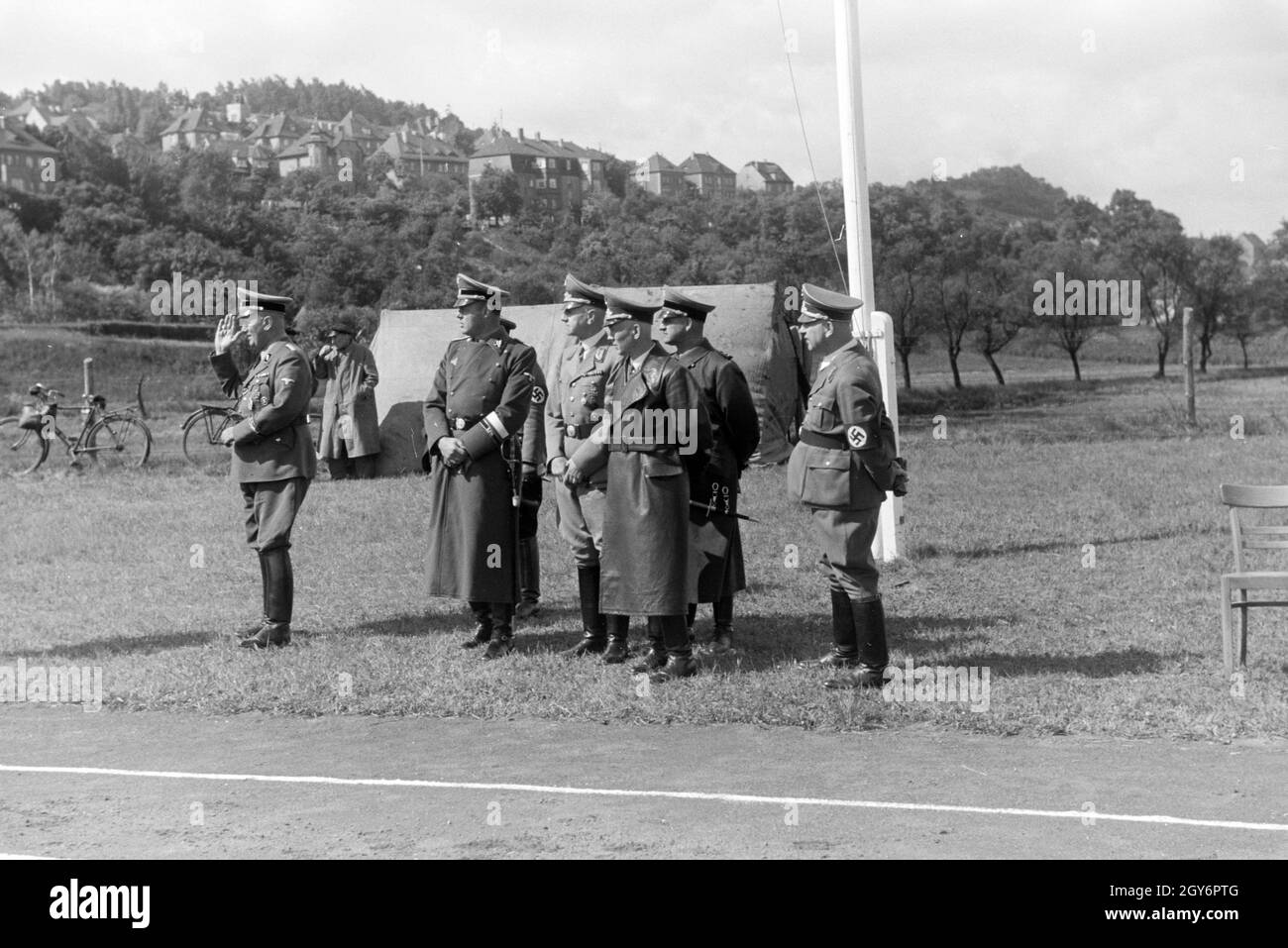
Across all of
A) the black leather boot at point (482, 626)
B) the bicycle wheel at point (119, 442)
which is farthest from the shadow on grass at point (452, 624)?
the bicycle wheel at point (119, 442)

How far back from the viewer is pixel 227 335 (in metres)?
9.98

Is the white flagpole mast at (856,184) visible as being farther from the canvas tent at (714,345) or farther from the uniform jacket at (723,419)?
the canvas tent at (714,345)

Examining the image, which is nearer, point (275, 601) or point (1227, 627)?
point (1227, 627)

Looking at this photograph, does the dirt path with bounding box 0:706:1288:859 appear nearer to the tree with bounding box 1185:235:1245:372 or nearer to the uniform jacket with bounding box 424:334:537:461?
the uniform jacket with bounding box 424:334:537:461

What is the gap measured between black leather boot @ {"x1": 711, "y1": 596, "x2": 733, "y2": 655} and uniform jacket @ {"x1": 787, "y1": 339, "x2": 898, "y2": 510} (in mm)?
1281

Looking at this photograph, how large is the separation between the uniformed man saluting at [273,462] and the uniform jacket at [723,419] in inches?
96.9

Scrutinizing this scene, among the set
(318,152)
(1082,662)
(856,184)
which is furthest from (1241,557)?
(318,152)

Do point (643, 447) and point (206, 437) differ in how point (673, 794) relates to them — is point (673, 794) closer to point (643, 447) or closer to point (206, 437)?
point (643, 447)

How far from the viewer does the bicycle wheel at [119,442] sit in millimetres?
20375

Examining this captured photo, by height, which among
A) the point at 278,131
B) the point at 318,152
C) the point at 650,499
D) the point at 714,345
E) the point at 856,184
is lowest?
the point at 650,499

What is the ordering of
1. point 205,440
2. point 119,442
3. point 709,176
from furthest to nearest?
point 709,176, point 205,440, point 119,442

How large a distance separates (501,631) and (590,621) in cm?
54

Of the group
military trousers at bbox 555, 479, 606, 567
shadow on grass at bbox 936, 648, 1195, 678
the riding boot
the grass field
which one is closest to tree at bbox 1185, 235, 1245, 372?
the grass field
